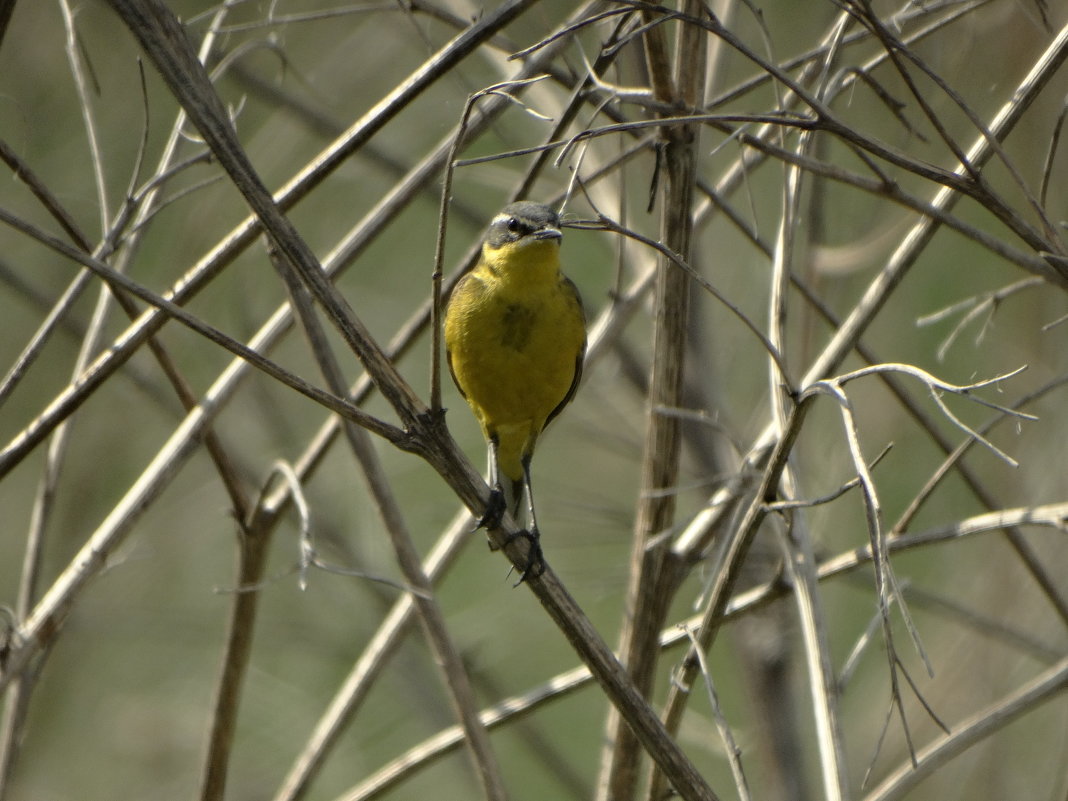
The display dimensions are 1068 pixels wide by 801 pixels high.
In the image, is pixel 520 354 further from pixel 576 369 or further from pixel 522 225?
pixel 522 225

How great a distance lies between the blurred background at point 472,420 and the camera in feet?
11.6

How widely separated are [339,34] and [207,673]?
141 inches

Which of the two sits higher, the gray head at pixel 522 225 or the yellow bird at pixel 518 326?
the gray head at pixel 522 225

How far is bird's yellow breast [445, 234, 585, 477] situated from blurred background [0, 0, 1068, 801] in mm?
136

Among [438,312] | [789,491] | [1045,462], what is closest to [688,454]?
[1045,462]

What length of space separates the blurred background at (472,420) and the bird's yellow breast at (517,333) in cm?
14

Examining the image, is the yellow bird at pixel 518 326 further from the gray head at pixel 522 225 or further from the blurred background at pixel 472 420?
the blurred background at pixel 472 420

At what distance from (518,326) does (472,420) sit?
2490mm

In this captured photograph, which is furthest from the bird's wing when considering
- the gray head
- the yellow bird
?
the gray head

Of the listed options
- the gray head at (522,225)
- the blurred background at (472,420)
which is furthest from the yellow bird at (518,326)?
the blurred background at (472,420)

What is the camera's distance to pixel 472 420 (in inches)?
239

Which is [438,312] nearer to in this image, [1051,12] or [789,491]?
[789,491]

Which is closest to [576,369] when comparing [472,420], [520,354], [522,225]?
[520,354]

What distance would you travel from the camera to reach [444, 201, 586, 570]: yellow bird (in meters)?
3.56
